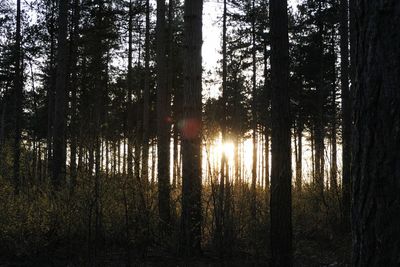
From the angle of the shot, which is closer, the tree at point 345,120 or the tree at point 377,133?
the tree at point 377,133

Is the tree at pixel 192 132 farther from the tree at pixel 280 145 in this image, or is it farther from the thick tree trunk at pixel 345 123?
the thick tree trunk at pixel 345 123

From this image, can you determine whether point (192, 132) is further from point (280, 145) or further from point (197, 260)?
point (197, 260)

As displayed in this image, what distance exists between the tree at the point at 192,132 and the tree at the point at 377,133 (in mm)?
5062

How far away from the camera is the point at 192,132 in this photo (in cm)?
676

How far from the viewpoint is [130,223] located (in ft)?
22.9

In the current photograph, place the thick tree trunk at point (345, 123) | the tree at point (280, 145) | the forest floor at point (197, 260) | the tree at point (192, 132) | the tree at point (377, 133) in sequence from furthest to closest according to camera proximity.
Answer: the thick tree trunk at point (345, 123) < the tree at point (192, 132) < the forest floor at point (197, 260) < the tree at point (280, 145) < the tree at point (377, 133)

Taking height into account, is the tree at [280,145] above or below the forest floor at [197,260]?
above

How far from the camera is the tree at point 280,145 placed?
5637mm

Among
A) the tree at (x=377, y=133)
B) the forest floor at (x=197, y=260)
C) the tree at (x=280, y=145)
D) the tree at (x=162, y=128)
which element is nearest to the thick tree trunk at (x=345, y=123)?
the forest floor at (x=197, y=260)

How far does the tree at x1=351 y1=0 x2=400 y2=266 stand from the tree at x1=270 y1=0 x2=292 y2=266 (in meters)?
4.16

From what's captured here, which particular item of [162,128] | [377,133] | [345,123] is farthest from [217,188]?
[345,123]

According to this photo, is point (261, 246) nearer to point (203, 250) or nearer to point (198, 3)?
point (203, 250)

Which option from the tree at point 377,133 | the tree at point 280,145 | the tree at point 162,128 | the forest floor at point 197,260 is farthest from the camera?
the tree at point 162,128

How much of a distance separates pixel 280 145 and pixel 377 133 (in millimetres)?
4268
